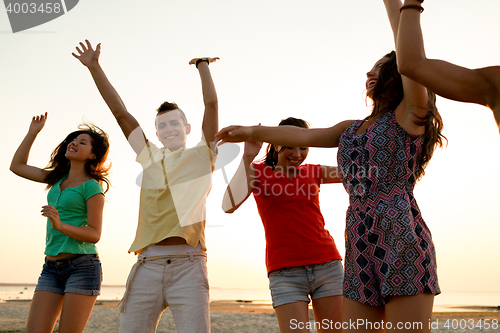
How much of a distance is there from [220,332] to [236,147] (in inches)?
348

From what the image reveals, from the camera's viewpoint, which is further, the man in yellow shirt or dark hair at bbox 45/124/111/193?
dark hair at bbox 45/124/111/193

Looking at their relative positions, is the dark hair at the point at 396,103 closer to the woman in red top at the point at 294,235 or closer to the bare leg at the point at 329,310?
the woman in red top at the point at 294,235

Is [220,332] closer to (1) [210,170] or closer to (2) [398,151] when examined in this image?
(1) [210,170]

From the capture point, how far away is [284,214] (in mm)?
3502

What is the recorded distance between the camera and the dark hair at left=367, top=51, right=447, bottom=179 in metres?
2.20

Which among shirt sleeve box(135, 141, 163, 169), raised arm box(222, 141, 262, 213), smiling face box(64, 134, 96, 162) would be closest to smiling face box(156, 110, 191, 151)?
shirt sleeve box(135, 141, 163, 169)

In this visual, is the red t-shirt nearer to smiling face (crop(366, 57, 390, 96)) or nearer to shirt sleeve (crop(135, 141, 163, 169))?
shirt sleeve (crop(135, 141, 163, 169))

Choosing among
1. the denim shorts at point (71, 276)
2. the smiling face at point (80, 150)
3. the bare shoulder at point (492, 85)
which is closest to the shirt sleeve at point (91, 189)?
the smiling face at point (80, 150)

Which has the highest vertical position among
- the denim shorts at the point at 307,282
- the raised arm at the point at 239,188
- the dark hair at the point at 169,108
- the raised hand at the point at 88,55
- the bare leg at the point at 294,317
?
the raised hand at the point at 88,55

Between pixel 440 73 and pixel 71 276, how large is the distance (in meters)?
3.37

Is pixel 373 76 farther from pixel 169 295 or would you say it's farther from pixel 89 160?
pixel 89 160

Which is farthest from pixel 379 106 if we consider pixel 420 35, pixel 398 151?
pixel 420 35

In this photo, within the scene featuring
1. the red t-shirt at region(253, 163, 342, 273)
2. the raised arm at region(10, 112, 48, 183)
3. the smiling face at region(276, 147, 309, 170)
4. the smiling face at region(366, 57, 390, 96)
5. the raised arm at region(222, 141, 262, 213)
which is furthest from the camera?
the raised arm at region(10, 112, 48, 183)

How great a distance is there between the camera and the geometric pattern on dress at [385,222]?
78.2 inches
